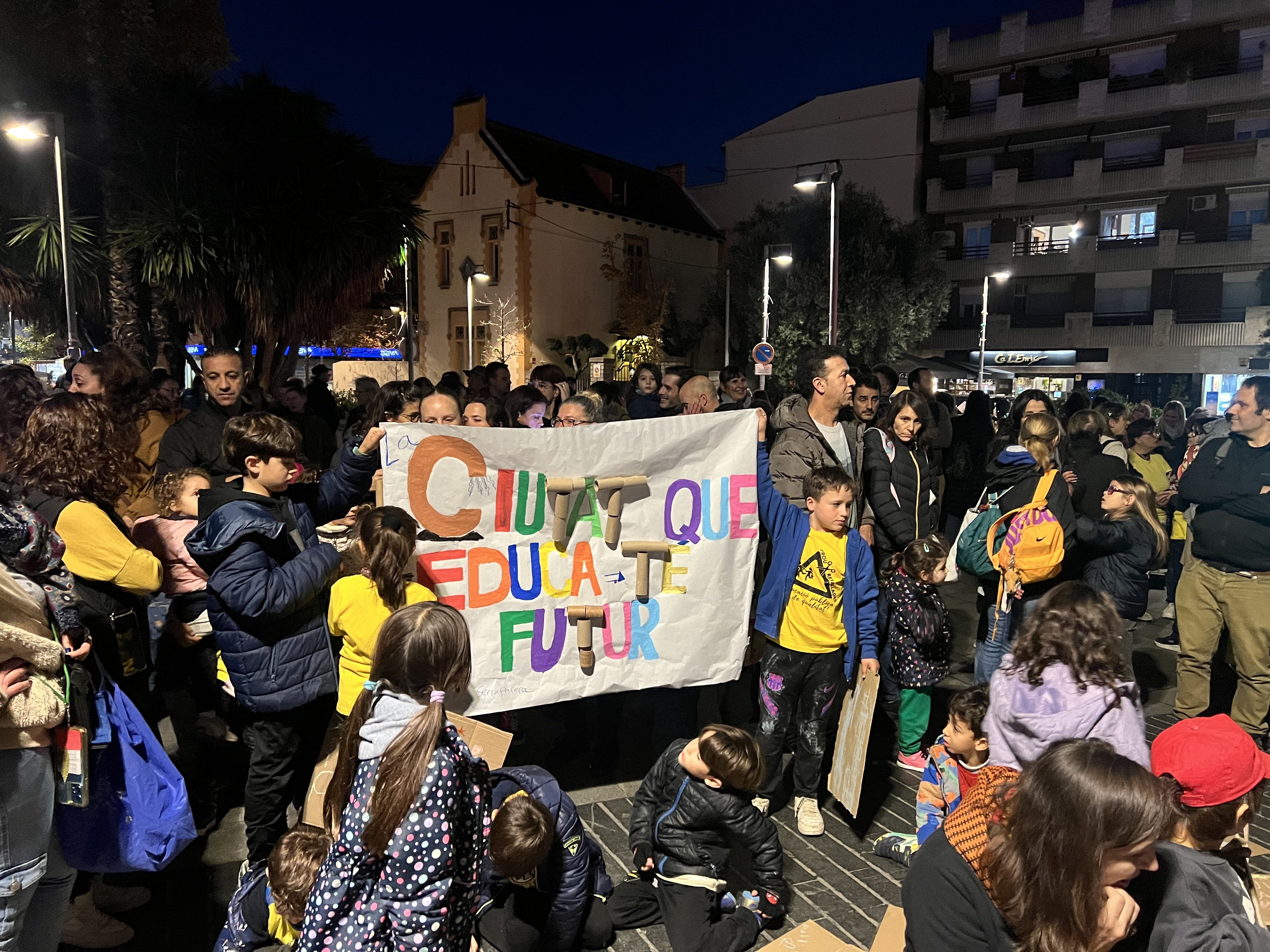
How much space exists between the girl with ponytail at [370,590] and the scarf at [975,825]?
2.06m

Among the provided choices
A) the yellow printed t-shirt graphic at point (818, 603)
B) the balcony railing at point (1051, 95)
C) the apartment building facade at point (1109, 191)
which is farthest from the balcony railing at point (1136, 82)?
the yellow printed t-shirt graphic at point (818, 603)

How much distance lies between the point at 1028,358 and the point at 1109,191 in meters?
6.77

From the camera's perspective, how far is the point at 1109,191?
105 feet

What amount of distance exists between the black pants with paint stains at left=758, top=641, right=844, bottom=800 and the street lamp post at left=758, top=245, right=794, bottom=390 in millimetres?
21760

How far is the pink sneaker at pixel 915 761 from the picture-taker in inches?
177

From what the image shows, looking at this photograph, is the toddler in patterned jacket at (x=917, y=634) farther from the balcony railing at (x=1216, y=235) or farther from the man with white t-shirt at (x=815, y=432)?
the balcony railing at (x=1216, y=235)

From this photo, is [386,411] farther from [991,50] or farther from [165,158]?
[991,50]

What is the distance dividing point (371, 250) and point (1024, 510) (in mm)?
11079

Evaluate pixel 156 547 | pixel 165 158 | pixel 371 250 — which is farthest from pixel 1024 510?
pixel 165 158

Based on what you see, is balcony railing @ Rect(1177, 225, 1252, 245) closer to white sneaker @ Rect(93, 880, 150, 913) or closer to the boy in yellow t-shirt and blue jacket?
the boy in yellow t-shirt and blue jacket

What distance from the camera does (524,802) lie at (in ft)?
9.22

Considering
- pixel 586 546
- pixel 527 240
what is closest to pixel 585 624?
pixel 586 546

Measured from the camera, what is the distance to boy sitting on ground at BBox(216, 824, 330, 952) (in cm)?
266

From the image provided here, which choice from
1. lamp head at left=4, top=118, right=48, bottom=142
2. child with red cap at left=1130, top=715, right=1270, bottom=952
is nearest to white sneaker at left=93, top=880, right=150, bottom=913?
child with red cap at left=1130, top=715, right=1270, bottom=952
